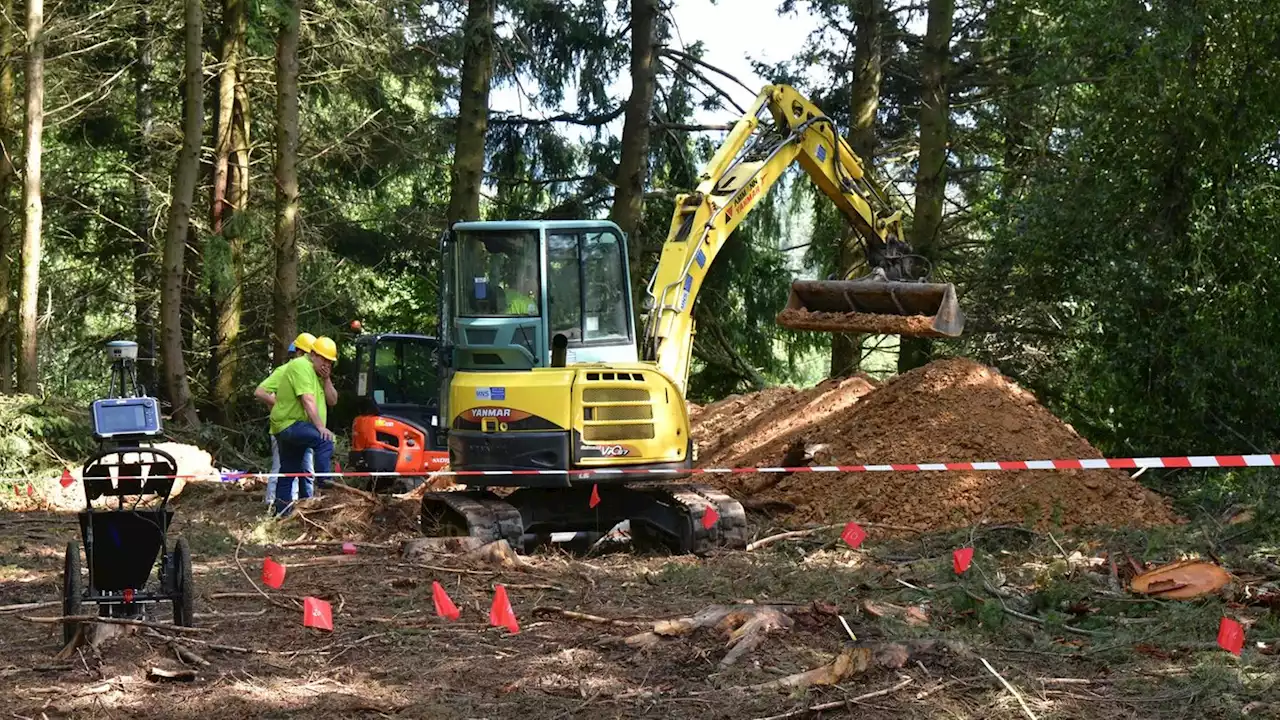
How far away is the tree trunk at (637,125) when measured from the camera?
66.2 feet

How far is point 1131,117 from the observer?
14.0m

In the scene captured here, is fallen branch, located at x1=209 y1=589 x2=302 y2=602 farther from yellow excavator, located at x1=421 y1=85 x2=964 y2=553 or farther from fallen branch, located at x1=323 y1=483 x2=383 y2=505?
fallen branch, located at x1=323 y1=483 x2=383 y2=505

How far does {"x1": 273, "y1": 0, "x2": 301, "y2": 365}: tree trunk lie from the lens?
58.1 feet

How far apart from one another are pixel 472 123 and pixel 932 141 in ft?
19.5

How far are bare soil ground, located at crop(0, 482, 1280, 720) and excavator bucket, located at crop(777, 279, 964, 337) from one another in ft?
6.49

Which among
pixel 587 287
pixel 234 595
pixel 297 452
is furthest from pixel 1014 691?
pixel 297 452

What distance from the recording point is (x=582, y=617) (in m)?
7.84

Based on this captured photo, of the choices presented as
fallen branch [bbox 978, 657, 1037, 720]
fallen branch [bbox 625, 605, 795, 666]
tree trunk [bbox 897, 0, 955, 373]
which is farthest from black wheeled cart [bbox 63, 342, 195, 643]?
tree trunk [bbox 897, 0, 955, 373]

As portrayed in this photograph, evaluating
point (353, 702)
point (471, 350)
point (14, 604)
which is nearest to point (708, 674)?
point (353, 702)

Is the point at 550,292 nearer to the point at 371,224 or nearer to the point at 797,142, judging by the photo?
the point at 797,142

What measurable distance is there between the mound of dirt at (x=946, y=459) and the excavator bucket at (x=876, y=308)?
1276 millimetres

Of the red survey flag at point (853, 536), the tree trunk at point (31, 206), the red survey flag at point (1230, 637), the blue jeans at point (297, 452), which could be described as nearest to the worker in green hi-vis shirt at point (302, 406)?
the blue jeans at point (297, 452)

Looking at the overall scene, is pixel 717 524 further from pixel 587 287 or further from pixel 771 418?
pixel 771 418

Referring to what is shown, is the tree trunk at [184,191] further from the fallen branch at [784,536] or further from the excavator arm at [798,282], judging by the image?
the fallen branch at [784,536]
